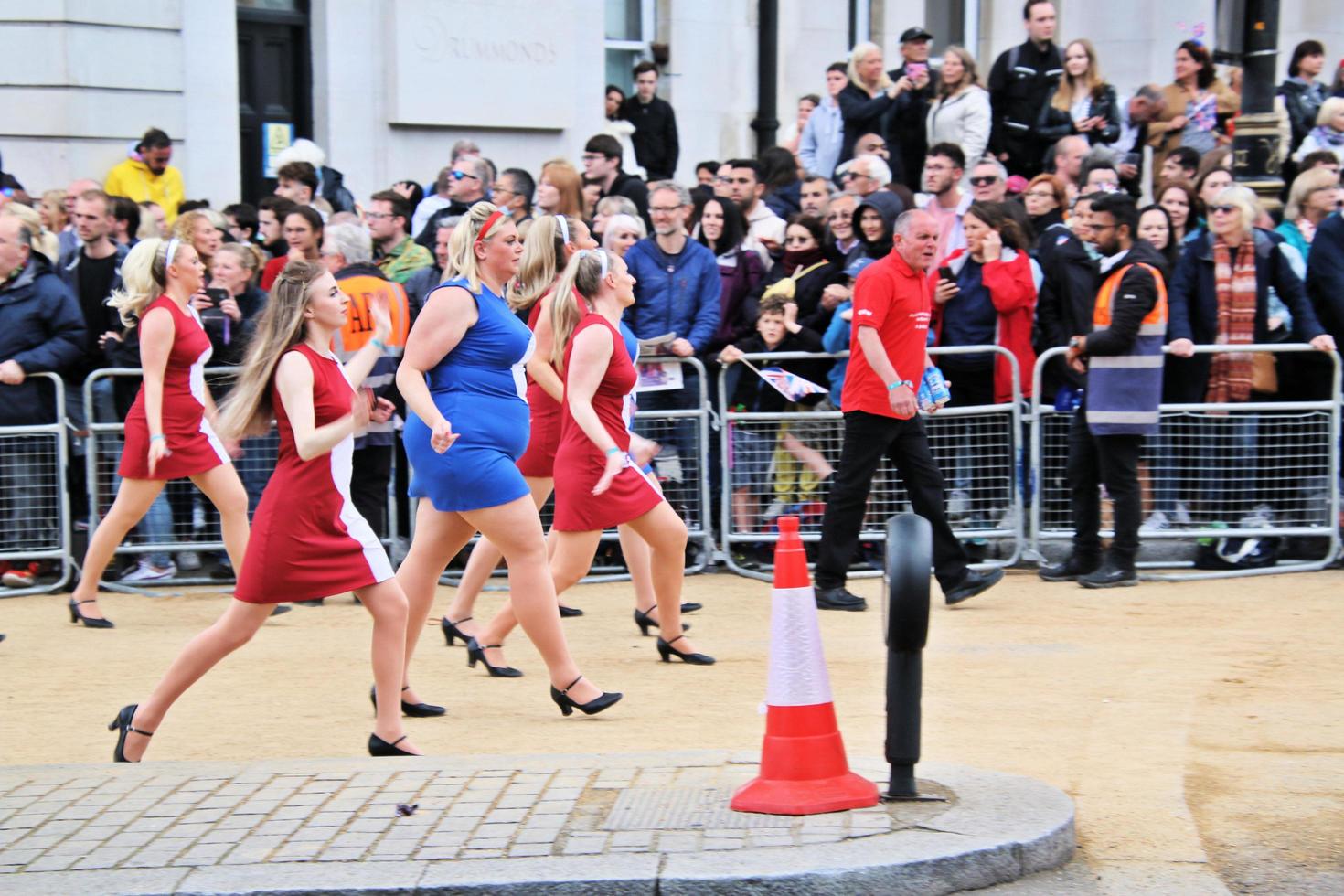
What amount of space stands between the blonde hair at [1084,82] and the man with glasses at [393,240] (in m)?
5.87

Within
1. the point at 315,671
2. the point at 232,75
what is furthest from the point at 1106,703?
the point at 232,75

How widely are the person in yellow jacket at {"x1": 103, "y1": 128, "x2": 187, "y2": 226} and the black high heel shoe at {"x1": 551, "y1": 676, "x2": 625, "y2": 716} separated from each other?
8.66 metres

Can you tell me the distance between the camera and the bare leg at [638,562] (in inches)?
328

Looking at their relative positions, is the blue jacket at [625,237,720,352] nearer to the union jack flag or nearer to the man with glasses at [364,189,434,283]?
the union jack flag

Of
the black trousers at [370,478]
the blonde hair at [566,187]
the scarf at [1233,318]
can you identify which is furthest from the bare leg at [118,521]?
the scarf at [1233,318]

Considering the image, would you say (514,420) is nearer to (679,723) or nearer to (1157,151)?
(679,723)

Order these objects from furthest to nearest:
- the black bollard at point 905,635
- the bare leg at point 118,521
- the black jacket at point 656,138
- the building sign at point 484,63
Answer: the black jacket at point 656,138 → the building sign at point 484,63 → the bare leg at point 118,521 → the black bollard at point 905,635

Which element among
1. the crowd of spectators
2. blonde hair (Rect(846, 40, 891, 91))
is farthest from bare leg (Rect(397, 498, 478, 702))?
blonde hair (Rect(846, 40, 891, 91))

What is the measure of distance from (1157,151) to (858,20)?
23.4 feet

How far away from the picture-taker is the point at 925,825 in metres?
4.88

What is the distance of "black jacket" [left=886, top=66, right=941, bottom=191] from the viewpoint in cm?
1436

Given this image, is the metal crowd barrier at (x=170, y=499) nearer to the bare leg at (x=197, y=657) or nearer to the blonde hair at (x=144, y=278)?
the blonde hair at (x=144, y=278)

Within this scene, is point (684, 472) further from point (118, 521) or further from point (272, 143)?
point (272, 143)

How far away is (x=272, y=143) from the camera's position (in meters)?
16.0
